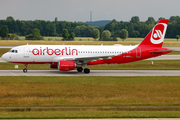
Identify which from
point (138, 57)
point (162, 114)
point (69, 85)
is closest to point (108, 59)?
point (138, 57)

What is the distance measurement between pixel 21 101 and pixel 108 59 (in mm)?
20283

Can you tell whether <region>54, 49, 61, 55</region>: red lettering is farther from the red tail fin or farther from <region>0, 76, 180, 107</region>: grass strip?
the red tail fin

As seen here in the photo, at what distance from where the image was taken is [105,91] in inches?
1037

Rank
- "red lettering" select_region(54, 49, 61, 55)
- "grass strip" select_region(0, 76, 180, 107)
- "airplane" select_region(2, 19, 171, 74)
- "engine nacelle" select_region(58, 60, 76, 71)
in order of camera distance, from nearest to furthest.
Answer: "grass strip" select_region(0, 76, 180, 107), "engine nacelle" select_region(58, 60, 76, 71), "airplane" select_region(2, 19, 171, 74), "red lettering" select_region(54, 49, 61, 55)

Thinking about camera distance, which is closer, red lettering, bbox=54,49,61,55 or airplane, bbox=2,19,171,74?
airplane, bbox=2,19,171,74

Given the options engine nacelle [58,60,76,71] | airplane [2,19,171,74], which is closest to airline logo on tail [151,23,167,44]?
airplane [2,19,171,74]

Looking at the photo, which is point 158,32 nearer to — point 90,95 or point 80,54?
point 80,54

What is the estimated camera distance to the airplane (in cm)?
3888

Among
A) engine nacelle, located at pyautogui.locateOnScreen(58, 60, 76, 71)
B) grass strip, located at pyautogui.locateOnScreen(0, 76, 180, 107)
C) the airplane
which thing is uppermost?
the airplane

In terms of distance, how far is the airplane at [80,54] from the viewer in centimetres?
3888

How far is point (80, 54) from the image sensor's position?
132 feet

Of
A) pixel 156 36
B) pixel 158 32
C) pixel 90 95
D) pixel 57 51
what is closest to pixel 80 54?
pixel 57 51

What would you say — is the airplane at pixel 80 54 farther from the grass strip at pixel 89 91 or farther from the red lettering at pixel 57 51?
the grass strip at pixel 89 91

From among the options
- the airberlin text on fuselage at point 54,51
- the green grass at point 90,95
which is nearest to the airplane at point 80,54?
the airberlin text on fuselage at point 54,51
